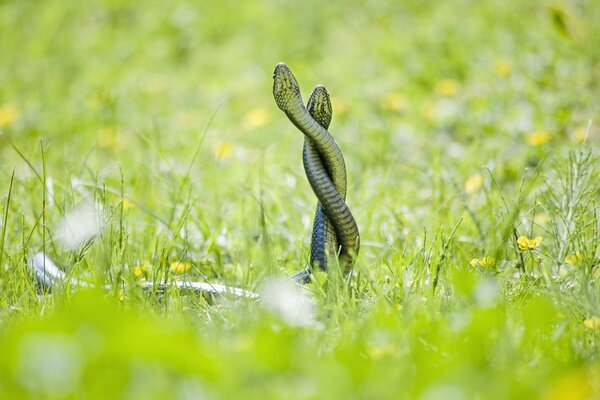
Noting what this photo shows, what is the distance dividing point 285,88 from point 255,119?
291 cm

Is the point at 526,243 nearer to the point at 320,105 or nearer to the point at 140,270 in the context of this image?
the point at 320,105

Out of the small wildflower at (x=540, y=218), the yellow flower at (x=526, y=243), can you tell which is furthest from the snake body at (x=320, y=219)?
the small wildflower at (x=540, y=218)

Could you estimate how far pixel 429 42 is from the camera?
578 cm

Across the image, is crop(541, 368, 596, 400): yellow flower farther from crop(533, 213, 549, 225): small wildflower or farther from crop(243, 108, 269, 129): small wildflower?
crop(243, 108, 269, 129): small wildflower

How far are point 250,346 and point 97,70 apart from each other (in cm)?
546

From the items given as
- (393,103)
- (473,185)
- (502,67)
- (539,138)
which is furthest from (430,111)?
(473,185)

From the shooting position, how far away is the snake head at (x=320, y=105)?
2.35 meters

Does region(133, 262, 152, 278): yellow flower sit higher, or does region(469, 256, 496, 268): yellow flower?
region(469, 256, 496, 268): yellow flower

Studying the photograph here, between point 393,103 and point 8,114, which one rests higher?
point 393,103

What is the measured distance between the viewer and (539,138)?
394cm

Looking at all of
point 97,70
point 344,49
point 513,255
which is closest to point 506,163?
point 513,255

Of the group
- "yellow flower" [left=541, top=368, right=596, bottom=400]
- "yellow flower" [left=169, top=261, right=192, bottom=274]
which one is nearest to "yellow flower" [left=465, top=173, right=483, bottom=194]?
"yellow flower" [left=169, top=261, right=192, bottom=274]

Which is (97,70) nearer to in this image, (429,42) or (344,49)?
(344,49)

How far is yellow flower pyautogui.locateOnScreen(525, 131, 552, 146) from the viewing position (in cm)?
394
